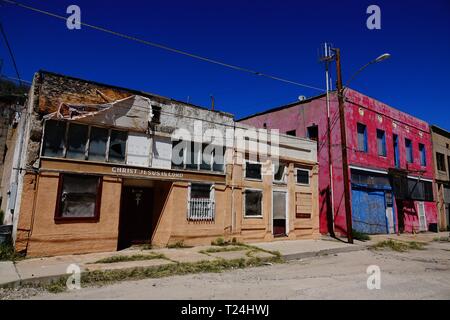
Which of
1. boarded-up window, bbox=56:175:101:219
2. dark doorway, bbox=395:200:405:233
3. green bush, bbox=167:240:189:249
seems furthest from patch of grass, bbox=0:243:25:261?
dark doorway, bbox=395:200:405:233

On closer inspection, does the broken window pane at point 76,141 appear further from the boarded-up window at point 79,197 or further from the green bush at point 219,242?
the green bush at point 219,242

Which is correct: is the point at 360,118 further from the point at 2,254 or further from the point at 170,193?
the point at 2,254

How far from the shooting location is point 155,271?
8.88 m

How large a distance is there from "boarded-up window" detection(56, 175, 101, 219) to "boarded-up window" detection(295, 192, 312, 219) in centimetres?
1022

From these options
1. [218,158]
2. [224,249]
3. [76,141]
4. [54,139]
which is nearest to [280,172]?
[218,158]

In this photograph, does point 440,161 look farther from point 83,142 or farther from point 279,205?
point 83,142

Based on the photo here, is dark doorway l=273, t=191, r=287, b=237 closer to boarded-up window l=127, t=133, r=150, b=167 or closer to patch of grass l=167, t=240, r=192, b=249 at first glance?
patch of grass l=167, t=240, r=192, b=249

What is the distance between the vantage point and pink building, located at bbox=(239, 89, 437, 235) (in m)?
19.2

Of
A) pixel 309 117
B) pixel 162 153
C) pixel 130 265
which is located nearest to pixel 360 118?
pixel 309 117

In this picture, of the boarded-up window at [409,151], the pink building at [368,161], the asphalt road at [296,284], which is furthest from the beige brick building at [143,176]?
the boarded-up window at [409,151]

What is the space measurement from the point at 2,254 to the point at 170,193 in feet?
19.2

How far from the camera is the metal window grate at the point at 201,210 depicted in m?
13.4

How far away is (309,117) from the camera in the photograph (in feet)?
68.0

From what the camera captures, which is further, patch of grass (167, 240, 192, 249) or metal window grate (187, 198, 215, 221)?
metal window grate (187, 198, 215, 221)
